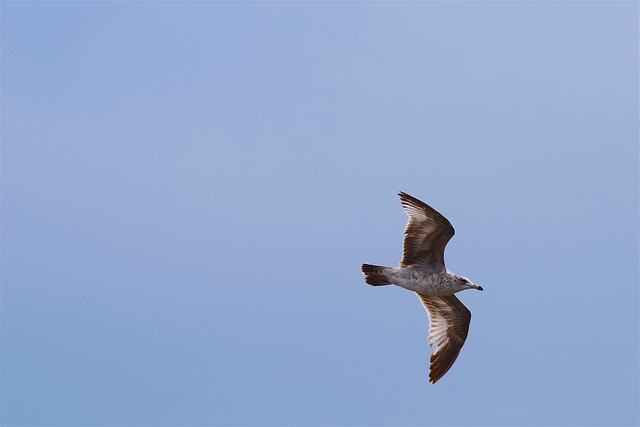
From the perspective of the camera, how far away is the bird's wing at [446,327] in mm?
27734

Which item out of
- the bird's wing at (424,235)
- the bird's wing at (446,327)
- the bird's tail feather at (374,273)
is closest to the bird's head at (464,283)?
the bird's wing at (424,235)

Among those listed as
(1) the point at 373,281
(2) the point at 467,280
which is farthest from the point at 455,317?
(1) the point at 373,281

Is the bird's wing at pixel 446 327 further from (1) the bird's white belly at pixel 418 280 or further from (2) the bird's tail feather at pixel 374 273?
(2) the bird's tail feather at pixel 374 273

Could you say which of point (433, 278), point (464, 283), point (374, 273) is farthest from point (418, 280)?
point (464, 283)

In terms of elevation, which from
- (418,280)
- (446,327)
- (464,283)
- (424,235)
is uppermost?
(424,235)

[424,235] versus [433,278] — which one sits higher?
[424,235]

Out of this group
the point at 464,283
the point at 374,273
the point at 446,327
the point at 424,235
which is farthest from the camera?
the point at 446,327

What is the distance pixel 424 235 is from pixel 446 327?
11.0ft

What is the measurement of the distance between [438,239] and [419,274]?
111 centimetres

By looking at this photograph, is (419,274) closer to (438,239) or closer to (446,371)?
(438,239)

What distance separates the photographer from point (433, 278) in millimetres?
26625

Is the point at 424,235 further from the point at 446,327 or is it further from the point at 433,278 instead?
the point at 446,327

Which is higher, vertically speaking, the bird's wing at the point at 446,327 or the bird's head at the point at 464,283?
the bird's head at the point at 464,283

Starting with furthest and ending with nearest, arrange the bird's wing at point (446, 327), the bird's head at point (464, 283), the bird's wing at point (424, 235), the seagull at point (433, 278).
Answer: the bird's wing at point (446, 327)
the bird's head at point (464, 283)
the seagull at point (433, 278)
the bird's wing at point (424, 235)
